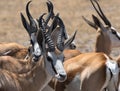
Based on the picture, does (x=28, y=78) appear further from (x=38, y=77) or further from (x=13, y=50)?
(x=13, y=50)

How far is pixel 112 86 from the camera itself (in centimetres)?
799

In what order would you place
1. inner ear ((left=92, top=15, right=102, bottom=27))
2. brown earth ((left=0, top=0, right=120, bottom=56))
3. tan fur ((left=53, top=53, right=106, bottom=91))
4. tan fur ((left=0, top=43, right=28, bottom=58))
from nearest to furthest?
1. tan fur ((left=53, top=53, right=106, bottom=91))
2. tan fur ((left=0, top=43, right=28, bottom=58))
3. inner ear ((left=92, top=15, right=102, bottom=27))
4. brown earth ((left=0, top=0, right=120, bottom=56))

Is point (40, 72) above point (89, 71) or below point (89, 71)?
above

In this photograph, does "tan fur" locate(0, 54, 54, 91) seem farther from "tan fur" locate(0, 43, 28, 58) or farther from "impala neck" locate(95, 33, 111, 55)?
"impala neck" locate(95, 33, 111, 55)

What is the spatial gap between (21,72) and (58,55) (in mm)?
918

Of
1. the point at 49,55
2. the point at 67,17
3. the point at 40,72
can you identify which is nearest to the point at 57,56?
the point at 49,55

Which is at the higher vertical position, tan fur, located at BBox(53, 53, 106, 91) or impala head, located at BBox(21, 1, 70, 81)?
impala head, located at BBox(21, 1, 70, 81)

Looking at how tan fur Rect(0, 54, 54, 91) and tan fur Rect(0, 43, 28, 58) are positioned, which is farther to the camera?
tan fur Rect(0, 43, 28, 58)

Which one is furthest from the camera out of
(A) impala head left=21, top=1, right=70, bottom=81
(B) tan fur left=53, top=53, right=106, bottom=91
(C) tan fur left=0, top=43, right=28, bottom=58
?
(C) tan fur left=0, top=43, right=28, bottom=58

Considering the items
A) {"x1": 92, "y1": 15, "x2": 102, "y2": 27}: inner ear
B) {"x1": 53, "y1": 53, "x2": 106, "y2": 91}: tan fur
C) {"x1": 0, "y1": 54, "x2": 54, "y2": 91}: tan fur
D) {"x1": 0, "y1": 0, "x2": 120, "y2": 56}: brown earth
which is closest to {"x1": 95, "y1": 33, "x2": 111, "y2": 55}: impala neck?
{"x1": 92, "y1": 15, "x2": 102, "y2": 27}: inner ear

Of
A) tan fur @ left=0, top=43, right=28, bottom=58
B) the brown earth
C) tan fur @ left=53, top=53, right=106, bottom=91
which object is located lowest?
the brown earth

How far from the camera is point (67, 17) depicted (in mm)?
23734

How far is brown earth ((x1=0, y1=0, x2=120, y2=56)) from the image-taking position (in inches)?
700

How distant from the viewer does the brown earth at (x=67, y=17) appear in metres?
A: 17.8
